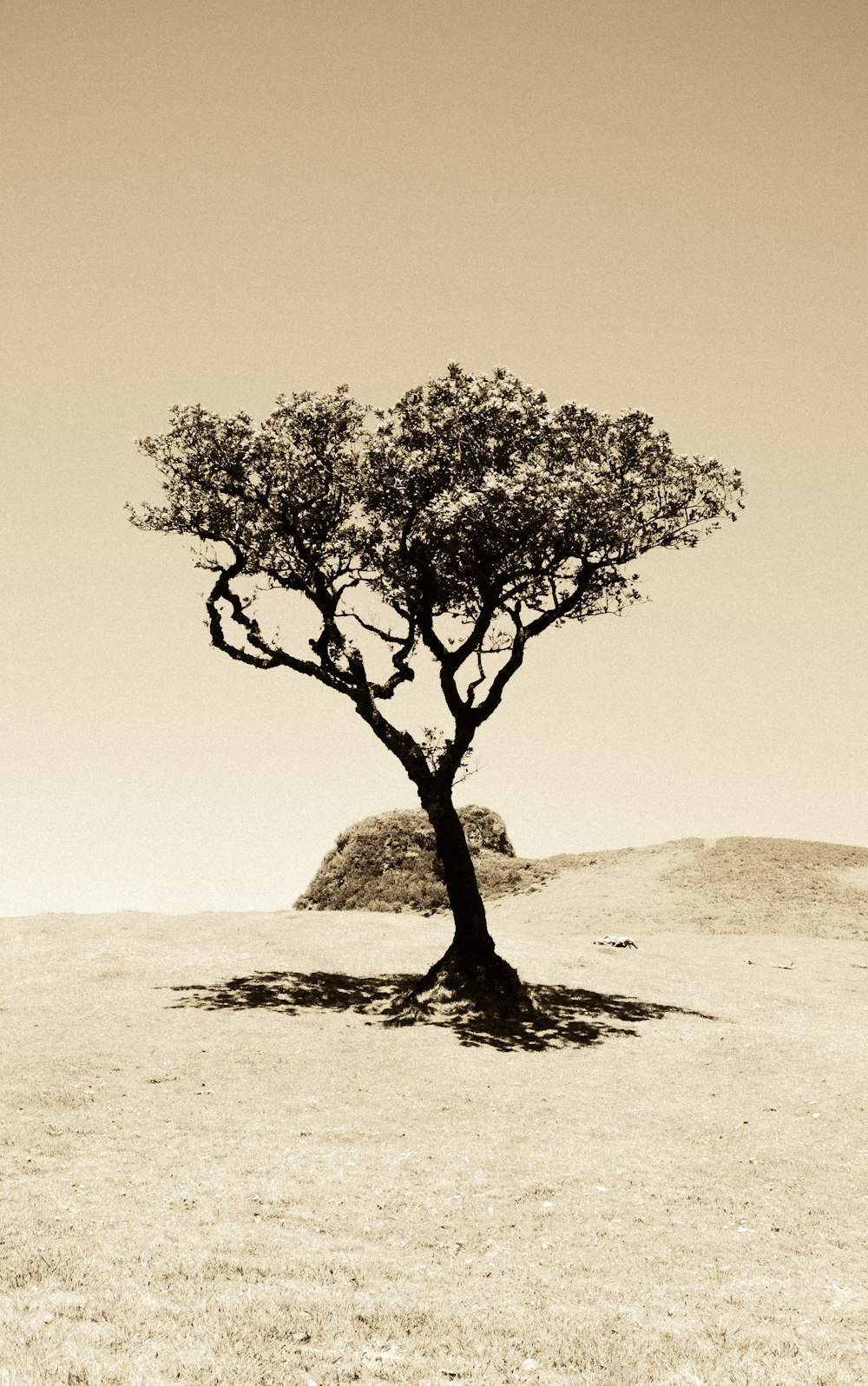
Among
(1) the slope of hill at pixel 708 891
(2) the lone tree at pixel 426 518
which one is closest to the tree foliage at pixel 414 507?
(2) the lone tree at pixel 426 518

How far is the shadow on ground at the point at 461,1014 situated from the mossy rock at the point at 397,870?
15006 millimetres

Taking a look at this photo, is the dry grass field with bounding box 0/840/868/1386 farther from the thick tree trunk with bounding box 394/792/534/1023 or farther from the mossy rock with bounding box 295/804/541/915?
the mossy rock with bounding box 295/804/541/915

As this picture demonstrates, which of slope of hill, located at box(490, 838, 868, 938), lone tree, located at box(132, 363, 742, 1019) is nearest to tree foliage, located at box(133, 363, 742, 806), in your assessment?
lone tree, located at box(132, 363, 742, 1019)

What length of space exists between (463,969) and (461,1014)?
55.0 inches

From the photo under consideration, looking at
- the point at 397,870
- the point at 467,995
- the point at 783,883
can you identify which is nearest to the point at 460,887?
the point at 467,995

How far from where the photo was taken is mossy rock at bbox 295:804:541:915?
129ft

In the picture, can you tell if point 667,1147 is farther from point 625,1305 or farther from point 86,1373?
point 86,1373

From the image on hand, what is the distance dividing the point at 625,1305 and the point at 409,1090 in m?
7.32

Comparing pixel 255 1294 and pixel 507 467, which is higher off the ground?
pixel 507 467

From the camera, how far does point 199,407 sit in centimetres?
2234

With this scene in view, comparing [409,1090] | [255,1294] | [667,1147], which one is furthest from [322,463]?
[255,1294]

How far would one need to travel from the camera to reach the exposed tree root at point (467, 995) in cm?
2002

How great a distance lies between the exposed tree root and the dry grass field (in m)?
0.95

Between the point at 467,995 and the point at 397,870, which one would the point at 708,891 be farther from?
the point at 467,995
